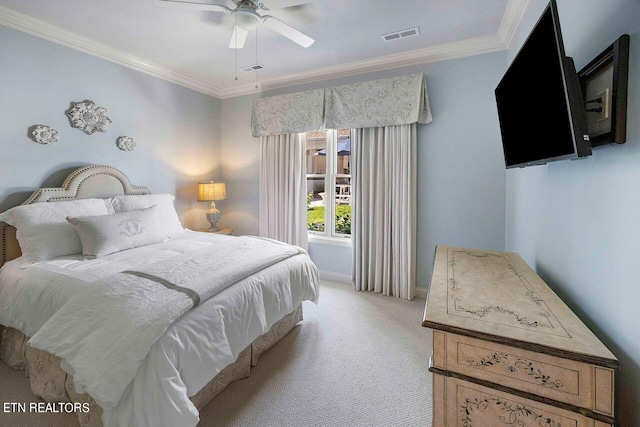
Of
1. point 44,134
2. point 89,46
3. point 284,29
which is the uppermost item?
point 89,46

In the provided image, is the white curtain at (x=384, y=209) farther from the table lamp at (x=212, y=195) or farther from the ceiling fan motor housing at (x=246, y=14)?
the table lamp at (x=212, y=195)

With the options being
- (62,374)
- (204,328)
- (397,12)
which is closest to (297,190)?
(397,12)

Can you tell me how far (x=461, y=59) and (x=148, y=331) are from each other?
3525mm

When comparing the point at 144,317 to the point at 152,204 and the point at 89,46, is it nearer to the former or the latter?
the point at 152,204

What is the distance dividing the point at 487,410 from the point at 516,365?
0.20 metres

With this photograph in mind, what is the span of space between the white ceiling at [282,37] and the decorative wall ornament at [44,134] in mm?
840

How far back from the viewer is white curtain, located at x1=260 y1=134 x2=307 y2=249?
390 centimetres

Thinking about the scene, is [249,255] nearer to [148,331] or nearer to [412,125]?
[148,331]

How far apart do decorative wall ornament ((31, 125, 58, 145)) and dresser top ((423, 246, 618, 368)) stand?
3.46 metres

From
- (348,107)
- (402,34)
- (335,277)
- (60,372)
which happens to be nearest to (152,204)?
(60,372)

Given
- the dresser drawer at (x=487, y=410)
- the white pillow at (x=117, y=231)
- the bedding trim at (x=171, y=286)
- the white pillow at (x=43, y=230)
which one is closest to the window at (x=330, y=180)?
the white pillow at (x=117, y=231)

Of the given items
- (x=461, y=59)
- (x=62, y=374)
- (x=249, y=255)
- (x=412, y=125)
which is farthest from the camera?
(x=412, y=125)

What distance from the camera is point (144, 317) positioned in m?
1.38

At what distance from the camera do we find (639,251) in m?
0.89
